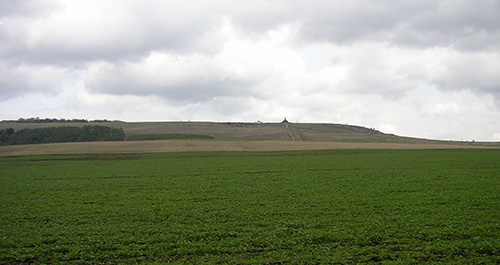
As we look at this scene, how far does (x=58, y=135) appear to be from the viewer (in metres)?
122

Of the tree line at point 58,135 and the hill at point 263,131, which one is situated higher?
the hill at point 263,131

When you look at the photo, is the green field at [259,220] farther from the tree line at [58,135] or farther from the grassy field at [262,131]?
the tree line at [58,135]

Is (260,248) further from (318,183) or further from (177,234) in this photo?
(318,183)

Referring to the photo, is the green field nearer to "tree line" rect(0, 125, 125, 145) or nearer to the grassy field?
the grassy field

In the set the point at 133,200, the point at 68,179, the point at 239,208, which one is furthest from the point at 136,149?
the point at 239,208

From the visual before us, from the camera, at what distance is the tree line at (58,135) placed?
116812 mm

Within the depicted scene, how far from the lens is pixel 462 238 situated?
53.4ft

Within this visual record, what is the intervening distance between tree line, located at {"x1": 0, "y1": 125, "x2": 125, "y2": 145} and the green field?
88.2 m

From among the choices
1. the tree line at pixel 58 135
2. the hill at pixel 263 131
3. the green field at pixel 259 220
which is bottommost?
the green field at pixel 259 220

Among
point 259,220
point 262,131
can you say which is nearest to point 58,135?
point 262,131

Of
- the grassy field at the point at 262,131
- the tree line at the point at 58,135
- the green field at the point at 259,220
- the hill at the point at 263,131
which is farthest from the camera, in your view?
the grassy field at the point at 262,131

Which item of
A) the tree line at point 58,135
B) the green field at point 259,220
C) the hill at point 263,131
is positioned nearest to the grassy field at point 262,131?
the hill at point 263,131

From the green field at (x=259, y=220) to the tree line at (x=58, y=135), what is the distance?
3471 inches

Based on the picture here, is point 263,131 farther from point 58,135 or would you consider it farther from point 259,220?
point 259,220
